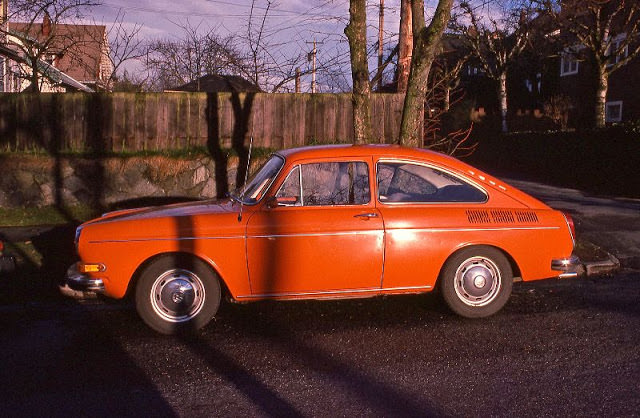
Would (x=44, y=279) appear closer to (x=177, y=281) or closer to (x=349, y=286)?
(x=177, y=281)

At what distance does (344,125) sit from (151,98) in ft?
12.2

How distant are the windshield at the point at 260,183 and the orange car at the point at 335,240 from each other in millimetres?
19

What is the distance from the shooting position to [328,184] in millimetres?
6059

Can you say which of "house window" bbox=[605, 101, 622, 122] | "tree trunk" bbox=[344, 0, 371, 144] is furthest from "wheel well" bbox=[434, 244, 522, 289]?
"house window" bbox=[605, 101, 622, 122]

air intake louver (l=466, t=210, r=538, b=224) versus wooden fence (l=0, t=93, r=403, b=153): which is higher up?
wooden fence (l=0, t=93, r=403, b=153)

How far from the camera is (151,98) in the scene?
41.7 feet

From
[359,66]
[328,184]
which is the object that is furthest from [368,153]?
[359,66]

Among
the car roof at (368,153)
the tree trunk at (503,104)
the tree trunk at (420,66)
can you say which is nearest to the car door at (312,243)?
the car roof at (368,153)

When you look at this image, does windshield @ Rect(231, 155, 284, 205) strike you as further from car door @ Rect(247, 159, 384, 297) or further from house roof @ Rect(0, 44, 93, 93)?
house roof @ Rect(0, 44, 93, 93)

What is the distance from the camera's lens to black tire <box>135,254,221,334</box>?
5.73 metres

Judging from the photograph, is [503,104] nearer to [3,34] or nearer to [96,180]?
[3,34]

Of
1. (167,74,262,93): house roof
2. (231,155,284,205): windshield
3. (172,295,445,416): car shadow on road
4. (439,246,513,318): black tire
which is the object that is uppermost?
(167,74,262,93): house roof

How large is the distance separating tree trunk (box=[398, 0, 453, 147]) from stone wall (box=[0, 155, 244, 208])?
462cm

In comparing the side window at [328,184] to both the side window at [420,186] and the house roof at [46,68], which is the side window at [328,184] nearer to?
the side window at [420,186]
